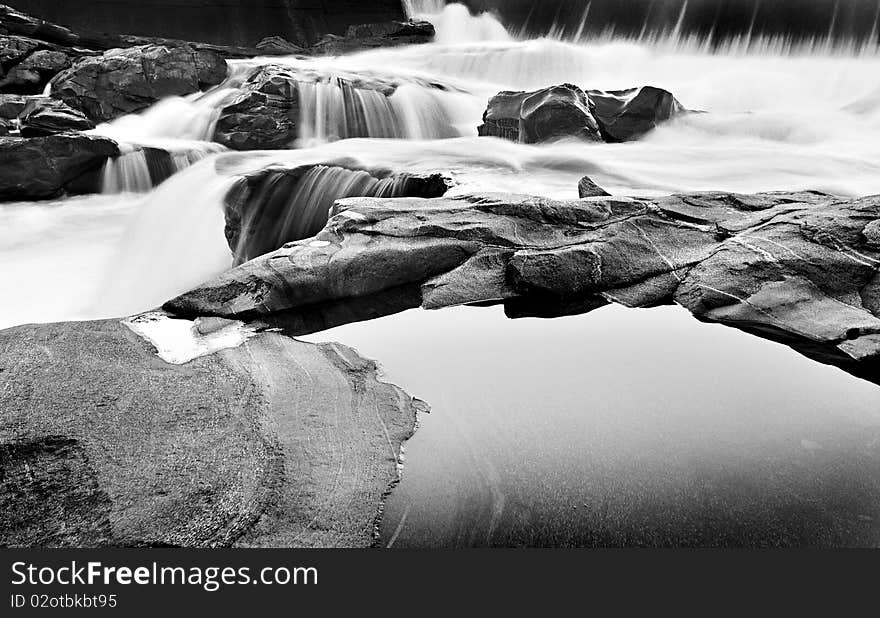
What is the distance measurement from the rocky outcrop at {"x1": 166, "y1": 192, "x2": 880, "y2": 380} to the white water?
5.72 ft

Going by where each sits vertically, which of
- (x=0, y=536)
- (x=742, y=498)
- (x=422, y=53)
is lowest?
(x=0, y=536)

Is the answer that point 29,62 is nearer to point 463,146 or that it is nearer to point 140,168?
point 140,168

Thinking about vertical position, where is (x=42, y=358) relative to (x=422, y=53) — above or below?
below

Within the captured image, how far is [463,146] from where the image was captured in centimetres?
903

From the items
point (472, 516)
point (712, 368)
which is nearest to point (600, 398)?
point (712, 368)

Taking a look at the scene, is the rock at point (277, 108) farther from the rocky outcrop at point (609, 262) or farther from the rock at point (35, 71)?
the rocky outcrop at point (609, 262)

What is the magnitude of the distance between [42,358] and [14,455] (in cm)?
72

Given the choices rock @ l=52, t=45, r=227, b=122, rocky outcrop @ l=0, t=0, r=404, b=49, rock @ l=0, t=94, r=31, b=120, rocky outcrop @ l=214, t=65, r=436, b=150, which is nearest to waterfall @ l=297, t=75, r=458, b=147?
rocky outcrop @ l=214, t=65, r=436, b=150

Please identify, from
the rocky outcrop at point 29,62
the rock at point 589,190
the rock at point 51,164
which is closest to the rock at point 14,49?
the rocky outcrop at point 29,62

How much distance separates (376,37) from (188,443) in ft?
64.2

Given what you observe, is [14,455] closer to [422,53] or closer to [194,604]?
[194,604]

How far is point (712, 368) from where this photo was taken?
2990mm

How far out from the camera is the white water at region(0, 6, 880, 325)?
670 centimetres

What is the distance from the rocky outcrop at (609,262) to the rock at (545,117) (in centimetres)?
499
